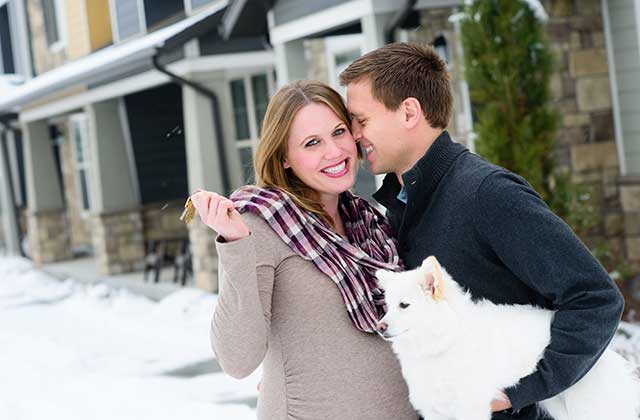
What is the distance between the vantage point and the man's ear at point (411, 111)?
2266mm

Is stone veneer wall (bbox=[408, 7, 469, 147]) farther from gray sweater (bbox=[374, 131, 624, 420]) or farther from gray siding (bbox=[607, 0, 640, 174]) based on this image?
gray sweater (bbox=[374, 131, 624, 420])

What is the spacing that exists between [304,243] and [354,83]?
19.0 inches

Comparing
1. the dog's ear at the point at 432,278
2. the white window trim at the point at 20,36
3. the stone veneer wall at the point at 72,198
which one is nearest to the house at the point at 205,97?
the stone veneer wall at the point at 72,198

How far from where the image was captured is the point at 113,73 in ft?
38.6

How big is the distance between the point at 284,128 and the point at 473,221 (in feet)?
2.27

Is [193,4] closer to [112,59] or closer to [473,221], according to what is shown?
[112,59]

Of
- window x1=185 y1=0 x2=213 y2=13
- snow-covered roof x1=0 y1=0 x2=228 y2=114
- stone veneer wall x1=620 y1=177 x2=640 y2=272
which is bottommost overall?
stone veneer wall x1=620 y1=177 x2=640 y2=272

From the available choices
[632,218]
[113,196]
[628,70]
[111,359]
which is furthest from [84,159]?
[632,218]

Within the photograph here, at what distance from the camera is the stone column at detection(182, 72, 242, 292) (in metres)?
10.6

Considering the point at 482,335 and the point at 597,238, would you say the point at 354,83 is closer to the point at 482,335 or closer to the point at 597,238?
the point at 482,335

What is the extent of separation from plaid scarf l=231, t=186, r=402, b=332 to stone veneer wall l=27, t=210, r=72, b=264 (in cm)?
1545

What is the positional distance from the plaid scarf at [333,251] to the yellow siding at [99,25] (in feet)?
47.9

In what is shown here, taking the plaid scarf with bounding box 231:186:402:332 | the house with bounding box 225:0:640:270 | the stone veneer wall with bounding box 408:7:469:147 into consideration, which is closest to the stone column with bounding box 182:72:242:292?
the house with bounding box 225:0:640:270

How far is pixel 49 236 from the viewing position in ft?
56.5
